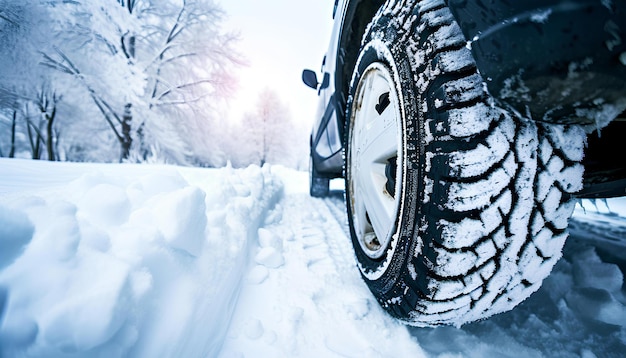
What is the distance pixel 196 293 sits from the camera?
0.64 meters

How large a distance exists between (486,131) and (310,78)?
1.91 metres

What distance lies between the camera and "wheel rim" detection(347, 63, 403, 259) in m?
0.72

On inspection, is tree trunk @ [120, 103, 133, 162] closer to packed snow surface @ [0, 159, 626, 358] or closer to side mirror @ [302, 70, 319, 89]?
side mirror @ [302, 70, 319, 89]

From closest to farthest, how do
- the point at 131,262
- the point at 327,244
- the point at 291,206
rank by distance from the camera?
the point at 131,262 → the point at 327,244 → the point at 291,206

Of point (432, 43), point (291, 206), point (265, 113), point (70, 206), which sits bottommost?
point (291, 206)

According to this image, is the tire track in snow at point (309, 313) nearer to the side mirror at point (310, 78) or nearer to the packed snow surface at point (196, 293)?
the packed snow surface at point (196, 293)

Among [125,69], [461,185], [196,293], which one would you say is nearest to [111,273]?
[196,293]

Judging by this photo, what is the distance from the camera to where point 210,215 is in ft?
3.28

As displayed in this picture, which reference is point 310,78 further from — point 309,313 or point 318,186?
point 309,313

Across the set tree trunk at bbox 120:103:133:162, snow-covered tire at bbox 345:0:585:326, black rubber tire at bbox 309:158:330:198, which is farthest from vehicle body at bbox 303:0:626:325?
tree trunk at bbox 120:103:133:162

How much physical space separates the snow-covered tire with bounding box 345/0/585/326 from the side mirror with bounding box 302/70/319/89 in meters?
1.60

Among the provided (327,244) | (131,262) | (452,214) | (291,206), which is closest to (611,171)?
(452,214)

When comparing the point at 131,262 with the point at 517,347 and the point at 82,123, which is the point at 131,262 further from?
the point at 82,123

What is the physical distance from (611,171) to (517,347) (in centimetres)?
60
